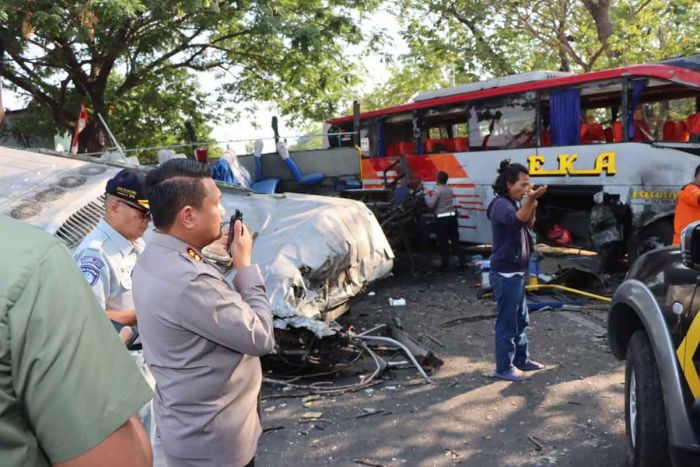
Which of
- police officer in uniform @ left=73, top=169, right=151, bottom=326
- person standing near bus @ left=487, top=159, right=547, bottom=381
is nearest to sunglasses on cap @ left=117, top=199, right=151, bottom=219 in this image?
police officer in uniform @ left=73, top=169, right=151, bottom=326

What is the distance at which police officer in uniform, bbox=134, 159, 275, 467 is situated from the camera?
2037 millimetres

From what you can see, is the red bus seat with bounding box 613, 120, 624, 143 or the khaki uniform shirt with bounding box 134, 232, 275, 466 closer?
the khaki uniform shirt with bounding box 134, 232, 275, 466

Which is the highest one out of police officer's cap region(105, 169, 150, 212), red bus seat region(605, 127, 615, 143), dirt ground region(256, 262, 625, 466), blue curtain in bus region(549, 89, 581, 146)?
blue curtain in bus region(549, 89, 581, 146)

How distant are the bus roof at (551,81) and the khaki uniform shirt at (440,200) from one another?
77.8 inches

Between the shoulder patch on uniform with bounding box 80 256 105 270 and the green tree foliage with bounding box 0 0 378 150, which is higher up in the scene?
the green tree foliage with bounding box 0 0 378 150

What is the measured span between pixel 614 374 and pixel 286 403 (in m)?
2.59

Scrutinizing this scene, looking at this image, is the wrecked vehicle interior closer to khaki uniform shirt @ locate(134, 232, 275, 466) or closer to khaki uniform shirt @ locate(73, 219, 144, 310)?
khaki uniform shirt @ locate(73, 219, 144, 310)

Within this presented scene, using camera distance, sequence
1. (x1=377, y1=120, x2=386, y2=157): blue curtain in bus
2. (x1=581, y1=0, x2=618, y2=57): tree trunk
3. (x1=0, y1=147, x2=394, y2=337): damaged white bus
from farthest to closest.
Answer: (x1=581, y1=0, x2=618, y2=57): tree trunk, (x1=377, y1=120, x2=386, y2=157): blue curtain in bus, (x1=0, y1=147, x2=394, y2=337): damaged white bus

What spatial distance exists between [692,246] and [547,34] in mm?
15841

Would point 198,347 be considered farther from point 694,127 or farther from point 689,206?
point 694,127

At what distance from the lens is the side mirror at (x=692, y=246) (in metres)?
2.53

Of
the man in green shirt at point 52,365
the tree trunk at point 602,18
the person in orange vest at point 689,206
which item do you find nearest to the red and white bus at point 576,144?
the person in orange vest at point 689,206

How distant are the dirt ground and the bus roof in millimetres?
4302

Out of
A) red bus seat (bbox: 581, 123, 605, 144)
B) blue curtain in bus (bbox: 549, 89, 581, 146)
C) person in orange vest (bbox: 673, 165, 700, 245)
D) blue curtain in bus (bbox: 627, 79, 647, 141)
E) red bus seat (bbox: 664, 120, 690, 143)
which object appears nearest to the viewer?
person in orange vest (bbox: 673, 165, 700, 245)
